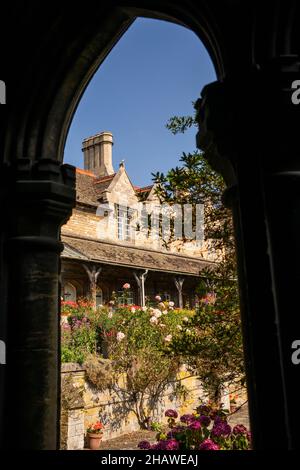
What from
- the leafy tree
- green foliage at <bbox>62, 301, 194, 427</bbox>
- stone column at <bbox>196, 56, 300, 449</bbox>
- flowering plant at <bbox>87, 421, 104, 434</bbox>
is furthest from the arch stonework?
green foliage at <bbox>62, 301, 194, 427</bbox>

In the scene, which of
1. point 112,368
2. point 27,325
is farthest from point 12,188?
point 112,368

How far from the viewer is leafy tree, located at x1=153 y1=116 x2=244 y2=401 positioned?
4.00 meters

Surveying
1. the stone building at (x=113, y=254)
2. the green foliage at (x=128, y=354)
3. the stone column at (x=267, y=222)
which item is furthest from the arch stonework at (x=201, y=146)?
the stone building at (x=113, y=254)

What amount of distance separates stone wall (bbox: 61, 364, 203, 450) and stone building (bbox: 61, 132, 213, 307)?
6.33 metres

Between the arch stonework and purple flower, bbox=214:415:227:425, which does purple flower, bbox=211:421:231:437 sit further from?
the arch stonework

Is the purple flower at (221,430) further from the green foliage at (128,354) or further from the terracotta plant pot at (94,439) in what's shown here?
the green foliage at (128,354)

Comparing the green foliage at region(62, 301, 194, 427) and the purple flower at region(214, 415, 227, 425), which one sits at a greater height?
the green foliage at region(62, 301, 194, 427)

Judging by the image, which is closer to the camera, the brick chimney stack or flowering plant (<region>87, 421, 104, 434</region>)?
flowering plant (<region>87, 421, 104, 434</region>)

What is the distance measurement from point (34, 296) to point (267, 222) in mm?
1326

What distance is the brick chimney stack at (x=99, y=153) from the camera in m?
24.9

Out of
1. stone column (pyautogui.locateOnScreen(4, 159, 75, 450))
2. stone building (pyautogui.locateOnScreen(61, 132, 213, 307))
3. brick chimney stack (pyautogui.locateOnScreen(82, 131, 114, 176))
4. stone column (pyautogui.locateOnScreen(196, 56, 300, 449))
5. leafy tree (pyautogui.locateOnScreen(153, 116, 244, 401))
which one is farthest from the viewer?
brick chimney stack (pyautogui.locateOnScreen(82, 131, 114, 176))

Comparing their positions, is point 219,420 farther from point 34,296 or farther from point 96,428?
point 96,428

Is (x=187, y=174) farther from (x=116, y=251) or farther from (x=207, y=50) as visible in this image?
(x=116, y=251)

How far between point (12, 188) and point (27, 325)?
73 centimetres
